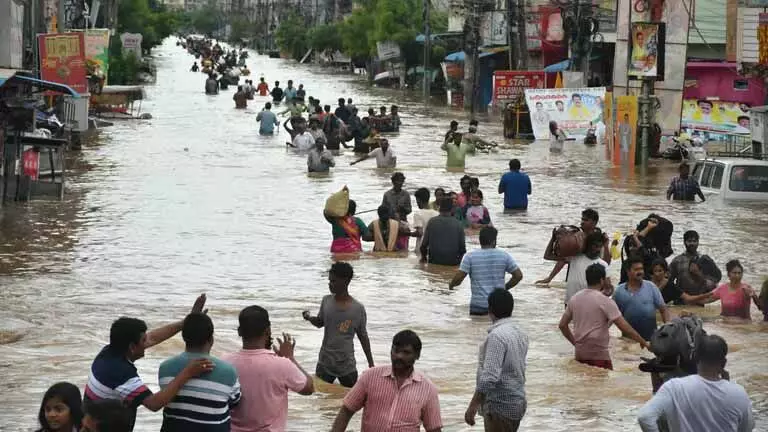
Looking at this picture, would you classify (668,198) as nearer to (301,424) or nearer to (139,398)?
(301,424)

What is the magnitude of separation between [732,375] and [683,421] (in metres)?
5.98

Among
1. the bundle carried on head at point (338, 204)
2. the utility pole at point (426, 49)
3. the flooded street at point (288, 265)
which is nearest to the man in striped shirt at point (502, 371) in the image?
the flooded street at point (288, 265)

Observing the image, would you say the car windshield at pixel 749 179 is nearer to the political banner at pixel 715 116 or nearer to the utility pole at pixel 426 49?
the political banner at pixel 715 116

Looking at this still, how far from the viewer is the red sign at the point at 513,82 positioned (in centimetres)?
5234

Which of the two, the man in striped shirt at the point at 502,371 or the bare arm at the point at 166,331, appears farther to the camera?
the man in striped shirt at the point at 502,371

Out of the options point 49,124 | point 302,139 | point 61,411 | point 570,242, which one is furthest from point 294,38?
point 61,411

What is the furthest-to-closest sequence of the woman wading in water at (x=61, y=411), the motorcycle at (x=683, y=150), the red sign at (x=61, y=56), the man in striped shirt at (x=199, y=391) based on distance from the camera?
1. the motorcycle at (x=683, y=150)
2. the red sign at (x=61, y=56)
3. the man in striped shirt at (x=199, y=391)
4. the woman wading in water at (x=61, y=411)

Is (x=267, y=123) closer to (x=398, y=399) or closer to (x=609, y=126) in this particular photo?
(x=609, y=126)

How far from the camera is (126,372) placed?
713 centimetres

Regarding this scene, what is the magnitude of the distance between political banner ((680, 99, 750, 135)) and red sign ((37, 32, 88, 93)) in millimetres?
18268

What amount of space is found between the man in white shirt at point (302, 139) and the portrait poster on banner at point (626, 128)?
7.38 m

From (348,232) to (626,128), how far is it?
17.8 metres

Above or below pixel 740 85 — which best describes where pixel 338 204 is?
below

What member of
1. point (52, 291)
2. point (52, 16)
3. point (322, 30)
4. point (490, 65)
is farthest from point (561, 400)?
point (322, 30)
